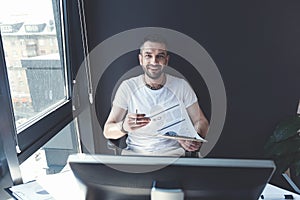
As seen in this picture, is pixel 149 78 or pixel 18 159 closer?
pixel 18 159

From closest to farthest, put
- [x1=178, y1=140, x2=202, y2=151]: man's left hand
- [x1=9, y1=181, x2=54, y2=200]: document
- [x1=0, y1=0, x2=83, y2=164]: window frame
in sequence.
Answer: [x1=9, y1=181, x2=54, y2=200]: document → [x1=0, y1=0, x2=83, y2=164]: window frame → [x1=178, y1=140, x2=202, y2=151]: man's left hand

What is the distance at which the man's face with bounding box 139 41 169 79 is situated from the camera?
1.94 m

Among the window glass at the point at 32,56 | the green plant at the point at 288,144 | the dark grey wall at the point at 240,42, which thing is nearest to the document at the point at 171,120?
the dark grey wall at the point at 240,42

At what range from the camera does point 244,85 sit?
225 cm

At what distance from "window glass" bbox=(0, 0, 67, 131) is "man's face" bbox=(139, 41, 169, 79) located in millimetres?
618

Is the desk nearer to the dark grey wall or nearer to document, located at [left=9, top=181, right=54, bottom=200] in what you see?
document, located at [left=9, top=181, right=54, bottom=200]

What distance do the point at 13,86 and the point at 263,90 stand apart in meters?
1.73

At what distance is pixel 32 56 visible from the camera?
5.78ft

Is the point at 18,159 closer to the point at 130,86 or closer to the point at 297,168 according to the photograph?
the point at 130,86

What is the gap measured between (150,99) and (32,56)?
78 cm

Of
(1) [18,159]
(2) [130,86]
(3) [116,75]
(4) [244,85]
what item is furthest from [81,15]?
(4) [244,85]

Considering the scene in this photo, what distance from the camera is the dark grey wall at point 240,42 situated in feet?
6.91

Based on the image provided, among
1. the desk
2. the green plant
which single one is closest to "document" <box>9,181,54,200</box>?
the desk

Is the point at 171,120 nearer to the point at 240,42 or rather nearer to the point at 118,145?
the point at 118,145
